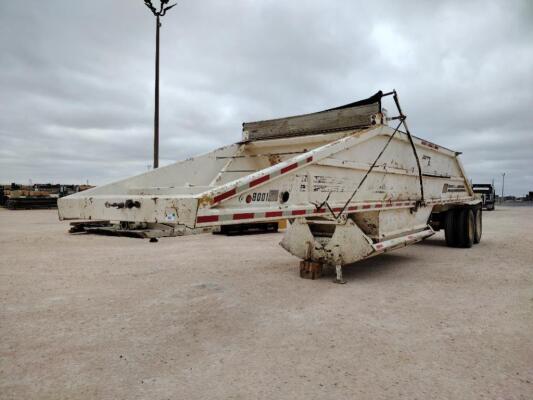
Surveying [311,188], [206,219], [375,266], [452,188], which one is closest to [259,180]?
[206,219]

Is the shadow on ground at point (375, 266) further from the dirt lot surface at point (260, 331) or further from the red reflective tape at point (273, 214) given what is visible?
the red reflective tape at point (273, 214)

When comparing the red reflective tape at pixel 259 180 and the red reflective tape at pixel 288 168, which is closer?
the red reflective tape at pixel 259 180

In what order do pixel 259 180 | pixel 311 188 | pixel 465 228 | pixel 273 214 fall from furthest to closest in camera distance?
pixel 465 228 < pixel 311 188 < pixel 273 214 < pixel 259 180

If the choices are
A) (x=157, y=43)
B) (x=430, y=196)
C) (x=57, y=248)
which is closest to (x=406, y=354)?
(x=430, y=196)

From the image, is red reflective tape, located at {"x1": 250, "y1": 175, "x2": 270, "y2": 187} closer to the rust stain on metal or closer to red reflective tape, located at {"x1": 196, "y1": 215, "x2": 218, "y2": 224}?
red reflective tape, located at {"x1": 196, "y1": 215, "x2": 218, "y2": 224}

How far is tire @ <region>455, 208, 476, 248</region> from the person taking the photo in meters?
8.35

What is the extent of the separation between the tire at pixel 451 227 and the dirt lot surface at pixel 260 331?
2.40 m

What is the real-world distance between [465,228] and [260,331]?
267 inches

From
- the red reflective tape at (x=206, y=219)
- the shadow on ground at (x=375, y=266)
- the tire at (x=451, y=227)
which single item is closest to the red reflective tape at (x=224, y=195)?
the red reflective tape at (x=206, y=219)

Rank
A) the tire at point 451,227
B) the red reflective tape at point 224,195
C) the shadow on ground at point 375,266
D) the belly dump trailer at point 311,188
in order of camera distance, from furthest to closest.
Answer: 1. the tire at point 451,227
2. the shadow on ground at point 375,266
3. the belly dump trailer at point 311,188
4. the red reflective tape at point 224,195

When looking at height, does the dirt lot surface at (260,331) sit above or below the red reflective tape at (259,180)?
below

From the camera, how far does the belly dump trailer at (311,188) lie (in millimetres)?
3303

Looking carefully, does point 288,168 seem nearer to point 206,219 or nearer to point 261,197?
point 261,197

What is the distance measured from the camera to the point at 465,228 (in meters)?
8.40
